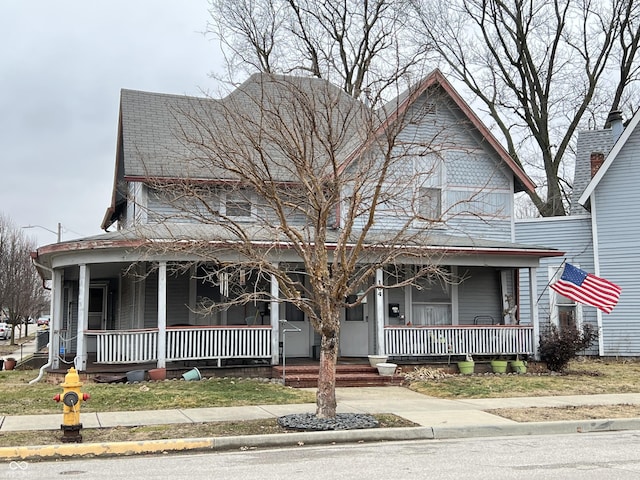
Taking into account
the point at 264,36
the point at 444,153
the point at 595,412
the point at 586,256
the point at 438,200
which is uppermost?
the point at 264,36

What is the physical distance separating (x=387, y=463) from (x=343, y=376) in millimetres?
7706

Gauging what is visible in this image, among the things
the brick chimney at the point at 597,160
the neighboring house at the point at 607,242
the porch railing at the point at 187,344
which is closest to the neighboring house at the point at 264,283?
the porch railing at the point at 187,344

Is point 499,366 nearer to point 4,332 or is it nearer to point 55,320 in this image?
point 55,320

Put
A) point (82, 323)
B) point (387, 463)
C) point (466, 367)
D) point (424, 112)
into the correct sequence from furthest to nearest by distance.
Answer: point (466, 367)
point (82, 323)
point (424, 112)
point (387, 463)

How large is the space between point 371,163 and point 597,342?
13.6 meters

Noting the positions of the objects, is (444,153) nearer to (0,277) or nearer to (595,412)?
(595,412)

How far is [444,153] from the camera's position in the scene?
2003 cm

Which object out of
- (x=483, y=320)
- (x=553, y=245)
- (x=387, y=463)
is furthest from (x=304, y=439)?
(x=553, y=245)

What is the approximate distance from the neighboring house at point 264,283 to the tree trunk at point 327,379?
4759mm

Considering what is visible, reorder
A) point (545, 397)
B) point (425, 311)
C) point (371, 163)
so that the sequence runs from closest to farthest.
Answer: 1. point (371, 163)
2. point (545, 397)
3. point (425, 311)

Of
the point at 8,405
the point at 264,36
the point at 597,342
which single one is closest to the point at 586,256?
the point at 597,342

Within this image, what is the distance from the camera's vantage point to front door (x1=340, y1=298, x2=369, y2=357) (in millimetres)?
18812

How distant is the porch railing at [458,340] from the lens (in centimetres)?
1756

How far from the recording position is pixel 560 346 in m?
18.0
